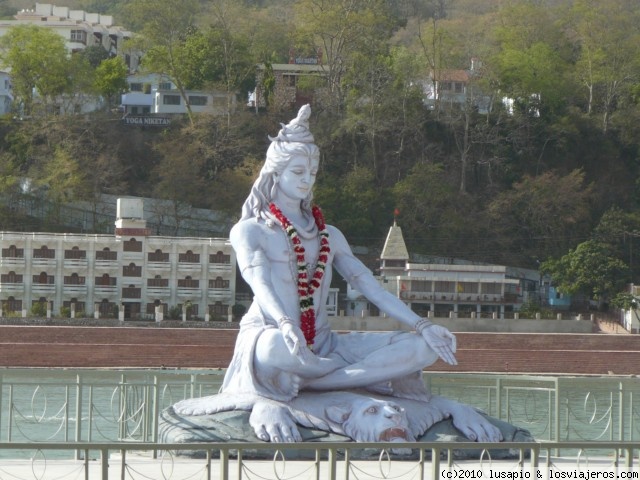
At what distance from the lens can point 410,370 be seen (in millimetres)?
14336

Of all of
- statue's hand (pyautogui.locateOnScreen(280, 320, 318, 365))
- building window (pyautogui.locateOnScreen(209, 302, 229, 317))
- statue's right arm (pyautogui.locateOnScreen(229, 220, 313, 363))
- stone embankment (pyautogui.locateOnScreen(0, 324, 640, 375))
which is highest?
statue's right arm (pyautogui.locateOnScreen(229, 220, 313, 363))

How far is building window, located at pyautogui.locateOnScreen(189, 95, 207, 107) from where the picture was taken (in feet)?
187

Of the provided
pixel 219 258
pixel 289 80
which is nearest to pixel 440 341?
pixel 219 258

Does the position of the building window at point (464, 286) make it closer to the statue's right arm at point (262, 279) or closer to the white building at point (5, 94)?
the white building at point (5, 94)

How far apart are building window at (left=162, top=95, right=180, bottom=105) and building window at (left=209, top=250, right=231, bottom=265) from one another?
540 inches

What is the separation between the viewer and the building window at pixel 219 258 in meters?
45.0

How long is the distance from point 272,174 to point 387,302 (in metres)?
1.35

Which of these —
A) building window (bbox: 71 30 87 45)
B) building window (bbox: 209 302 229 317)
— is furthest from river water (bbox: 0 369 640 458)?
building window (bbox: 71 30 87 45)

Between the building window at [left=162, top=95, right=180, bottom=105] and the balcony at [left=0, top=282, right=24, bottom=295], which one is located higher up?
the building window at [left=162, top=95, right=180, bottom=105]

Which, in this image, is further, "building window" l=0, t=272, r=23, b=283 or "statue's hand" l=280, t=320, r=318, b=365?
"building window" l=0, t=272, r=23, b=283

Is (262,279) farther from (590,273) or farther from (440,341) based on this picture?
(590,273)

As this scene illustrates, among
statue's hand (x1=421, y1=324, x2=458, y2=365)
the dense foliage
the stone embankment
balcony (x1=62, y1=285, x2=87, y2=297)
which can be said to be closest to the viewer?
statue's hand (x1=421, y1=324, x2=458, y2=365)

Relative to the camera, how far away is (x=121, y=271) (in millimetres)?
45156

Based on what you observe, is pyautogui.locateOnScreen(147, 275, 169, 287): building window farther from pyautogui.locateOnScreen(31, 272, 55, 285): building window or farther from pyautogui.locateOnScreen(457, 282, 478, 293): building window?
pyautogui.locateOnScreen(457, 282, 478, 293): building window
